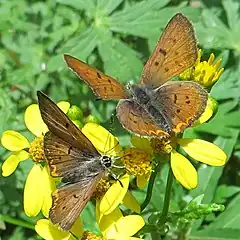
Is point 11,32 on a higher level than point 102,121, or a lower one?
higher

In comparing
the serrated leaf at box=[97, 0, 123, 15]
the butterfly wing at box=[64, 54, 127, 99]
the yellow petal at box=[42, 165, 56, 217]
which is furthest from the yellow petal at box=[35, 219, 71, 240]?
the serrated leaf at box=[97, 0, 123, 15]

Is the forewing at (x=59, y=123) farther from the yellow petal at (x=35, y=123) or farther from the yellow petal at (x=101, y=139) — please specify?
the yellow petal at (x=35, y=123)

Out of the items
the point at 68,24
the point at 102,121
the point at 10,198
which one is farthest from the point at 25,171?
the point at 68,24

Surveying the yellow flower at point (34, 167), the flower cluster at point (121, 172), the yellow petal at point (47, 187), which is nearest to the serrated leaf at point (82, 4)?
the yellow flower at point (34, 167)

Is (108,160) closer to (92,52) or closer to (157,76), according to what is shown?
(157,76)

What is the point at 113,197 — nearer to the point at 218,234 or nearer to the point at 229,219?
the point at 218,234
